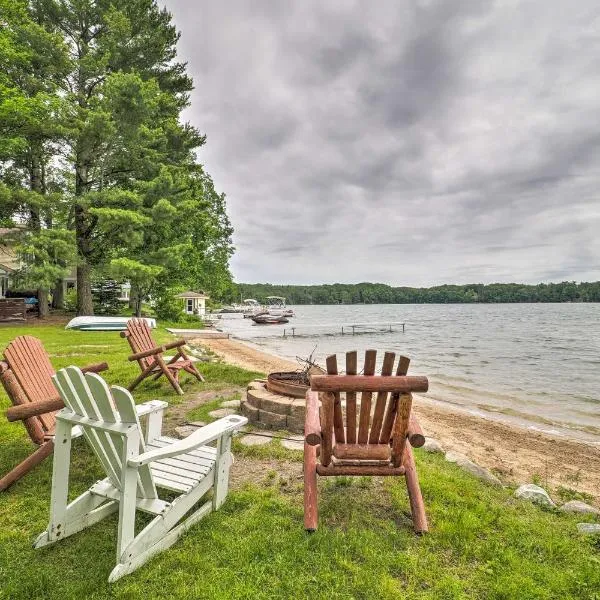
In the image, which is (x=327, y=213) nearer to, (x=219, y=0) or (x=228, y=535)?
(x=219, y=0)

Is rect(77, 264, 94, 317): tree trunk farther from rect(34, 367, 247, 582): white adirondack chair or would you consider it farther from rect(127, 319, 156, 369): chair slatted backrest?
rect(34, 367, 247, 582): white adirondack chair

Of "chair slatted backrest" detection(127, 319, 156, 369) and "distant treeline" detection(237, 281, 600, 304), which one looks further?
"distant treeline" detection(237, 281, 600, 304)

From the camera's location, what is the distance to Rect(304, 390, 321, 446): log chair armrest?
8.62 feet

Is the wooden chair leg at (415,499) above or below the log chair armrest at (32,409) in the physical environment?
below

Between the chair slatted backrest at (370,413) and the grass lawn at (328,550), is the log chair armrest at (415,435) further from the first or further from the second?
the grass lawn at (328,550)

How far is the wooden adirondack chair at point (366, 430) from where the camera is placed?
255cm

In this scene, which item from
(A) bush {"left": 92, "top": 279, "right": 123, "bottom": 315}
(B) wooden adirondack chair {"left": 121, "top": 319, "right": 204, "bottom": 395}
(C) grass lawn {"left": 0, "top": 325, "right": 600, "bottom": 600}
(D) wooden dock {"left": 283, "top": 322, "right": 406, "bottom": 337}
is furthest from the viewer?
(D) wooden dock {"left": 283, "top": 322, "right": 406, "bottom": 337}

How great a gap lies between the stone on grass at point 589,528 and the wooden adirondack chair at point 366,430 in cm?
126

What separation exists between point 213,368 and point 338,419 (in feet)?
19.2

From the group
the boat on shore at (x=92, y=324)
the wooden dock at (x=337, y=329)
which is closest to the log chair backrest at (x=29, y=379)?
the boat on shore at (x=92, y=324)

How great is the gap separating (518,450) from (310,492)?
190 inches

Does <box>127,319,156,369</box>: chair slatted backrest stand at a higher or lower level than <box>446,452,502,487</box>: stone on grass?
higher

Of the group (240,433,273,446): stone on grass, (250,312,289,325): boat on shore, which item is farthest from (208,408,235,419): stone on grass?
(250,312,289,325): boat on shore

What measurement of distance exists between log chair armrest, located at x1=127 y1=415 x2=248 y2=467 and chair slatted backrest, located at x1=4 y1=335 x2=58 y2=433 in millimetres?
1552
